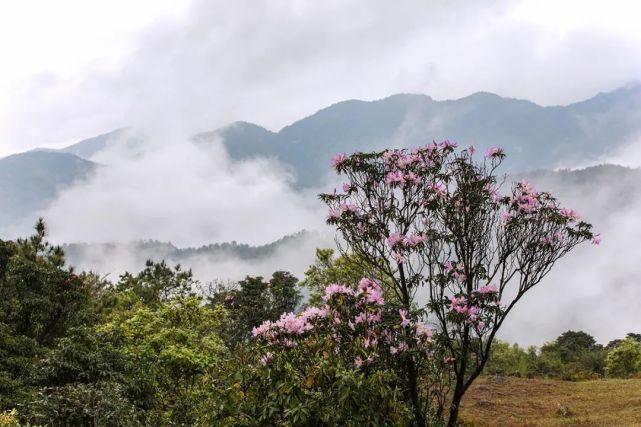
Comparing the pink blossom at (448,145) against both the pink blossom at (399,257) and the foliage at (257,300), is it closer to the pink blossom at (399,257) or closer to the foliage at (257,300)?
the pink blossom at (399,257)

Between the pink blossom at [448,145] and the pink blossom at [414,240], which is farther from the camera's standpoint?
the pink blossom at [448,145]

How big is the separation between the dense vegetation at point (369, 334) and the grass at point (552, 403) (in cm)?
754

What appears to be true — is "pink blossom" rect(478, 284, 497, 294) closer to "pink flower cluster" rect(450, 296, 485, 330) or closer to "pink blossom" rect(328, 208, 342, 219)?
"pink flower cluster" rect(450, 296, 485, 330)

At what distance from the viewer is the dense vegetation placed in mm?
6219

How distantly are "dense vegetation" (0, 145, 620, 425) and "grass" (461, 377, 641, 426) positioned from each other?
7537mm

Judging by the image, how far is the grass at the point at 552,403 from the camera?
16.0 meters

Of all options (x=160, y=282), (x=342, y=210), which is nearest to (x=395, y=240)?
(x=342, y=210)

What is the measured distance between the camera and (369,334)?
6914 mm

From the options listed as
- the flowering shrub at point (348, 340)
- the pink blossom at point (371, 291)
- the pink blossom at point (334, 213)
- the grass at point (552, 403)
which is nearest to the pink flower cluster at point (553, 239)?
the flowering shrub at point (348, 340)

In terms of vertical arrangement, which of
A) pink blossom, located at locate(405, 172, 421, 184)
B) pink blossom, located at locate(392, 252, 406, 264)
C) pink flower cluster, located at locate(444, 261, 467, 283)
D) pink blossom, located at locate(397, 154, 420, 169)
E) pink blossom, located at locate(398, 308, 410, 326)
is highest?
pink blossom, located at locate(397, 154, 420, 169)

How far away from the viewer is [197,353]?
1191cm

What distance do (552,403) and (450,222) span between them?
14782 millimetres

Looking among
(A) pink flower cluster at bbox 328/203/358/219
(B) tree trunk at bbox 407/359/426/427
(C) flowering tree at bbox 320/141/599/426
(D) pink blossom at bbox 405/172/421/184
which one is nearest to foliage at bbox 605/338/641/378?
(C) flowering tree at bbox 320/141/599/426

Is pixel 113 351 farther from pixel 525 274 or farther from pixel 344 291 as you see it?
pixel 525 274
